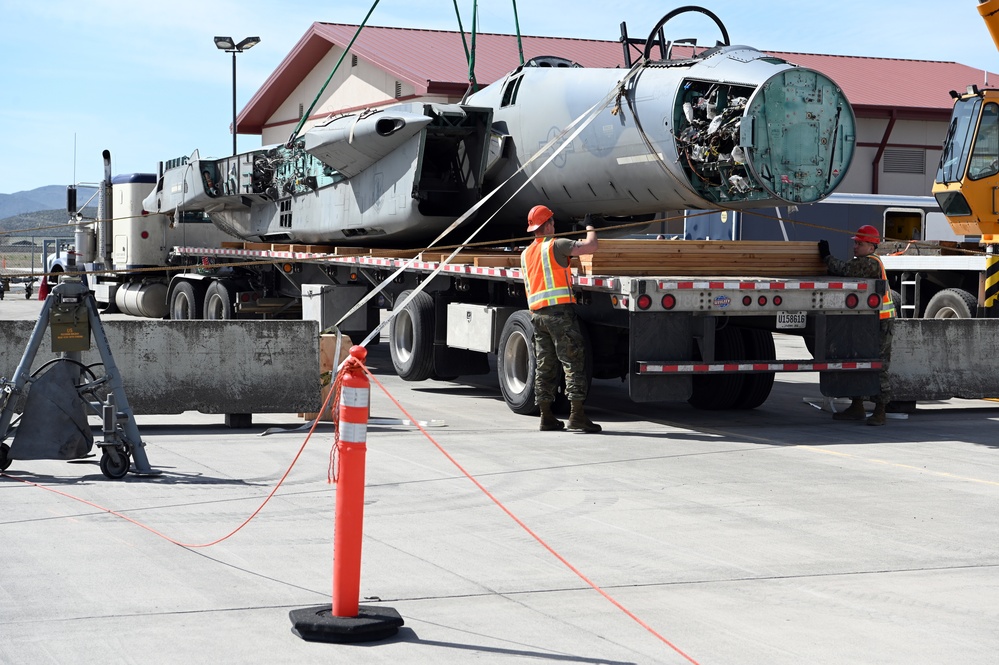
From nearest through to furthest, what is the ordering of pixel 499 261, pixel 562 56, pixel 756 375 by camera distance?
pixel 756 375 < pixel 499 261 < pixel 562 56

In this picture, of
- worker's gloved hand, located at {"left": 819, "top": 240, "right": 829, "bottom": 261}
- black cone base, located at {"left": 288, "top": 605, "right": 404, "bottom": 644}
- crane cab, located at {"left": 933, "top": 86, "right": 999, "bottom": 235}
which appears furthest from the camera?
crane cab, located at {"left": 933, "top": 86, "right": 999, "bottom": 235}

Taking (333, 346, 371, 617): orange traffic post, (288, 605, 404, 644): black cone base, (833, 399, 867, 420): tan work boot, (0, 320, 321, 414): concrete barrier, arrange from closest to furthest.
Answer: (288, 605, 404, 644): black cone base, (333, 346, 371, 617): orange traffic post, (0, 320, 321, 414): concrete barrier, (833, 399, 867, 420): tan work boot

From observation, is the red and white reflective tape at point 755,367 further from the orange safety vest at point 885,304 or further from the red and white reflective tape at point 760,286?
the red and white reflective tape at point 760,286

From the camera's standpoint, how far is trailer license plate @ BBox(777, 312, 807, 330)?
12.0 m

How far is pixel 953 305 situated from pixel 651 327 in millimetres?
8384

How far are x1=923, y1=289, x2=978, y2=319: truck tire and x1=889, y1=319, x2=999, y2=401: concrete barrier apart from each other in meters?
3.86

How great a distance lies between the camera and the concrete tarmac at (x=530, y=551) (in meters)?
5.32

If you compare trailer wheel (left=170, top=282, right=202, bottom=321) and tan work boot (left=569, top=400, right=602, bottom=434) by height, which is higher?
trailer wheel (left=170, top=282, right=202, bottom=321)

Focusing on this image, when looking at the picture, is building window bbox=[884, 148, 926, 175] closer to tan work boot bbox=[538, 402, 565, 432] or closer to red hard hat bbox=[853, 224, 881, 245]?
red hard hat bbox=[853, 224, 881, 245]

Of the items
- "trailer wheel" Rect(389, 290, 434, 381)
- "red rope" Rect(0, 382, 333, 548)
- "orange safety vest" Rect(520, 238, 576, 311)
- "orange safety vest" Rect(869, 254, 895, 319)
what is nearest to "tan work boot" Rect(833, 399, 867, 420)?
"orange safety vest" Rect(869, 254, 895, 319)

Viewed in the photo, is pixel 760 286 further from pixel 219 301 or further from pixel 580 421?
pixel 219 301

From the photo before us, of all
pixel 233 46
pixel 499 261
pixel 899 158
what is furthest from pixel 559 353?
pixel 899 158

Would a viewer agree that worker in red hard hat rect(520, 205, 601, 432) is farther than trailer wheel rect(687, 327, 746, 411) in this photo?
No

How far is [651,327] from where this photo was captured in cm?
1148
